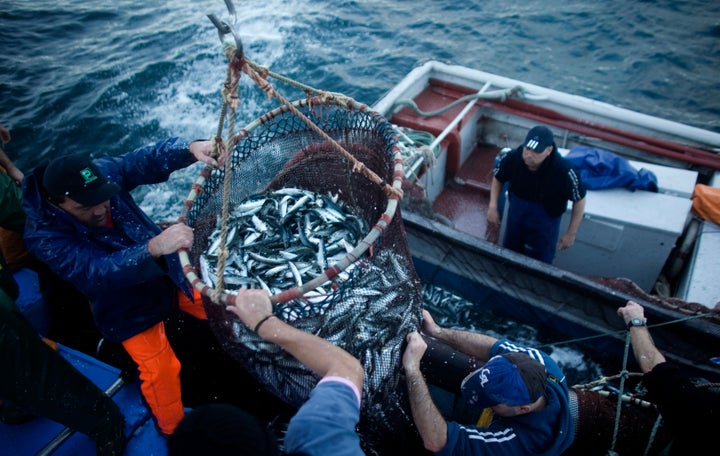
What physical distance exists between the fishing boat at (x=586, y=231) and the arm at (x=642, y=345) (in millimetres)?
553

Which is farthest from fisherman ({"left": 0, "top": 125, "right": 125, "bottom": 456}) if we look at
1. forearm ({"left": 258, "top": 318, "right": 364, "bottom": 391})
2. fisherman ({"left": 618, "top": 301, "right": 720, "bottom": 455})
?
fisherman ({"left": 618, "top": 301, "right": 720, "bottom": 455})

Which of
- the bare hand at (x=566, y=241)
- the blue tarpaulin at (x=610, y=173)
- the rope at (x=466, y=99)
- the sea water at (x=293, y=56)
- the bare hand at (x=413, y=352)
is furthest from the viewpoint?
the sea water at (x=293, y=56)

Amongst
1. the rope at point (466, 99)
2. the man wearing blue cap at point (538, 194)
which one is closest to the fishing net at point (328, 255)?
the man wearing blue cap at point (538, 194)

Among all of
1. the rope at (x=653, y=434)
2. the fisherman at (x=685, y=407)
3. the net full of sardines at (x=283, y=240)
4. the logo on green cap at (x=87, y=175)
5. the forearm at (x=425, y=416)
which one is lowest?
the rope at (x=653, y=434)

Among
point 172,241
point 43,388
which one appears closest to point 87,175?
point 172,241

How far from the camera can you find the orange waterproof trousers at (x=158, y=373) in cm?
306

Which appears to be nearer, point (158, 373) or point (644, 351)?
point (158, 373)

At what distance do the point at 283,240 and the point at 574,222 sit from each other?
3161 mm

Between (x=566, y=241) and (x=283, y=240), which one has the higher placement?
(x=283, y=240)

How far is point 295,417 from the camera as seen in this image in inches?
70.6

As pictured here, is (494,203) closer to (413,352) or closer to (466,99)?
(466,99)

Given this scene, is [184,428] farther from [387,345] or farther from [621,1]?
[621,1]

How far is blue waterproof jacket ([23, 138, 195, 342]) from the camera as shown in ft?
8.54

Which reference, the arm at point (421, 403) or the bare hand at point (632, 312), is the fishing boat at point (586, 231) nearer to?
the bare hand at point (632, 312)
